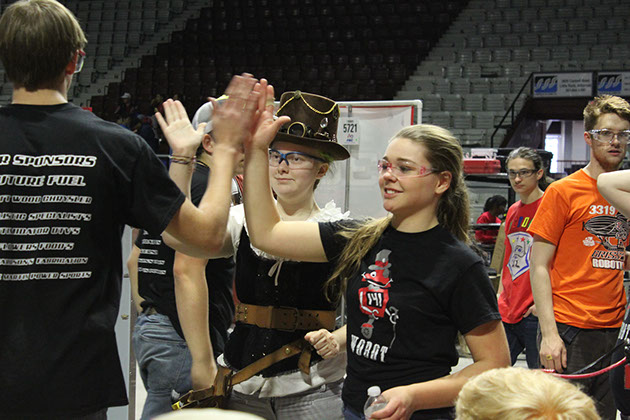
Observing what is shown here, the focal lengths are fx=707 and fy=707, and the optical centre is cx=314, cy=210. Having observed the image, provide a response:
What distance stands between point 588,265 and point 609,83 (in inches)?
451

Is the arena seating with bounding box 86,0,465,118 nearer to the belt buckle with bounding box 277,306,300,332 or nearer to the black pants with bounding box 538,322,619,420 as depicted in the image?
the black pants with bounding box 538,322,619,420

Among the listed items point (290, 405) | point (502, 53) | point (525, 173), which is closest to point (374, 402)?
point (290, 405)

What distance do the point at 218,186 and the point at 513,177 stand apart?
3.07 m

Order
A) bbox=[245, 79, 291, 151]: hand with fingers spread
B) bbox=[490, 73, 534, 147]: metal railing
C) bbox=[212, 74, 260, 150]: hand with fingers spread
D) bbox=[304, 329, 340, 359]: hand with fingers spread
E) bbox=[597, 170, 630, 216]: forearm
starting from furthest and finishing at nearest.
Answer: bbox=[490, 73, 534, 147]: metal railing → bbox=[597, 170, 630, 216]: forearm → bbox=[304, 329, 340, 359]: hand with fingers spread → bbox=[245, 79, 291, 151]: hand with fingers spread → bbox=[212, 74, 260, 150]: hand with fingers spread

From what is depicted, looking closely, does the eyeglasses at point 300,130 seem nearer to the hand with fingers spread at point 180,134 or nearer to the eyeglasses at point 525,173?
the hand with fingers spread at point 180,134

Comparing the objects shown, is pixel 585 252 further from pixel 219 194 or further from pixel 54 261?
pixel 54 261

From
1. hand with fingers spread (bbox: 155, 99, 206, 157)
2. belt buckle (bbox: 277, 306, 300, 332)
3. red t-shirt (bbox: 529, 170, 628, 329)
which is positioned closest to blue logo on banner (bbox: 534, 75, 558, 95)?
red t-shirt (bbox: 529, 170, 628, 329)

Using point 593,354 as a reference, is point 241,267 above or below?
above

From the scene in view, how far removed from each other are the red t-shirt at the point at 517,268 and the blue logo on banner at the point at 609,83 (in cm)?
998

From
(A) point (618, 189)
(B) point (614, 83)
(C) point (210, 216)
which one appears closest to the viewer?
(C) point (210, 216)

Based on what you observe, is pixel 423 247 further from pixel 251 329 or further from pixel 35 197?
pixel 35 197

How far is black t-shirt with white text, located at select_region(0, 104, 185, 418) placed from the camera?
1511 mm

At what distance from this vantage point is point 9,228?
59.7 inches

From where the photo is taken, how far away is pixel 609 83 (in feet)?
Result: 43.5
